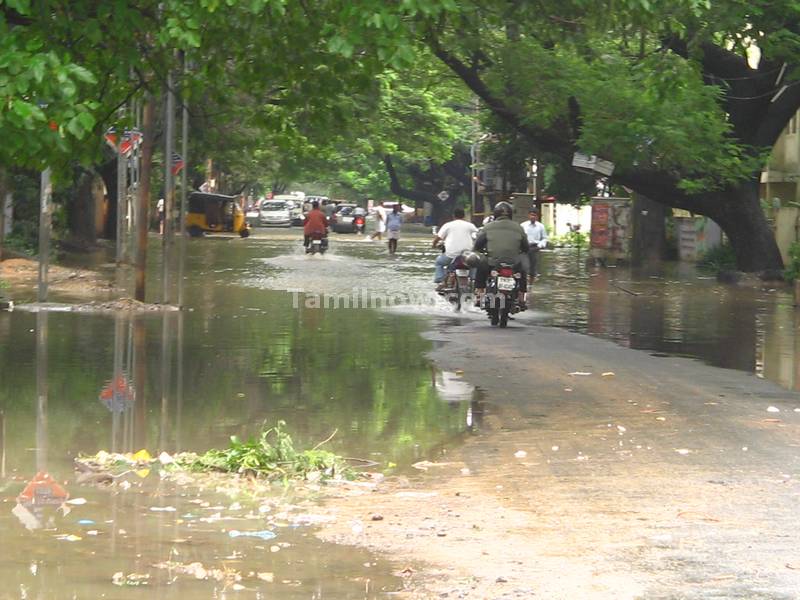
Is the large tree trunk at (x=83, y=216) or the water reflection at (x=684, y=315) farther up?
the large tree trunk at (x=83, y=216)

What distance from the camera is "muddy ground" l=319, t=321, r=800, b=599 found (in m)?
6.46

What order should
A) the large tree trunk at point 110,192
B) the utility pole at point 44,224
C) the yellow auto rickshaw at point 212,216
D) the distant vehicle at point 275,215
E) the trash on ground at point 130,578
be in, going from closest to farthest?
the trash on ground at point 130,578 < the utility pole at point 44,224 < the large tree trunk at point 110,192 < the yellow auto rickshaw at point 212,216 < the distant vehicle at point 275,215

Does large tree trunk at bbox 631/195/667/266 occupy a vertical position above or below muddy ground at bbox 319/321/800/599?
above

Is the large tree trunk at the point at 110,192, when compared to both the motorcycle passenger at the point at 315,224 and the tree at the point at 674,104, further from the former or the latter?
the tree at the point at 674,104

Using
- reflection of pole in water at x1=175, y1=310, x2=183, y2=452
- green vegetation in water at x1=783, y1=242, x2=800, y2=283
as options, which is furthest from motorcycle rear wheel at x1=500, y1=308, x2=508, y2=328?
green vegetation in water at x1=783, y1=242, x2=800, y2=283

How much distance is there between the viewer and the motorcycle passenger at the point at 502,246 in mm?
A: 20031

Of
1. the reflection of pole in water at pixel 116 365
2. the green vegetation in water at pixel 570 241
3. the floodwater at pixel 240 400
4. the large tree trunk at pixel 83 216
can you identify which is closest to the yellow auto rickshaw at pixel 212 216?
the green vegetation in water at pixel 570 241

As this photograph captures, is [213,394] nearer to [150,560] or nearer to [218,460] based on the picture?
[218,460]

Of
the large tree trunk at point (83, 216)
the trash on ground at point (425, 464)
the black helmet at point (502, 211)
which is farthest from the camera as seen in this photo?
the large tree trunk at point (83, 216)

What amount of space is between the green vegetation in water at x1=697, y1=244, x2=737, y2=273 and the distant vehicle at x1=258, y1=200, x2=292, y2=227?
55.6 m

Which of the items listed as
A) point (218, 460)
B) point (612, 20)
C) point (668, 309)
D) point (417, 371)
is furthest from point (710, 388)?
point (668, 309)

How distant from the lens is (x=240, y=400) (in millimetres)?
12172

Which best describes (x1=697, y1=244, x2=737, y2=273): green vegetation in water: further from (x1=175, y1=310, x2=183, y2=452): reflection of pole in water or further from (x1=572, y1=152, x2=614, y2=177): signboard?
(x1=175, y1=310, x2=183, y2=452): reflection of pole in water

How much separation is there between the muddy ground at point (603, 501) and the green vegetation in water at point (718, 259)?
969 inches
